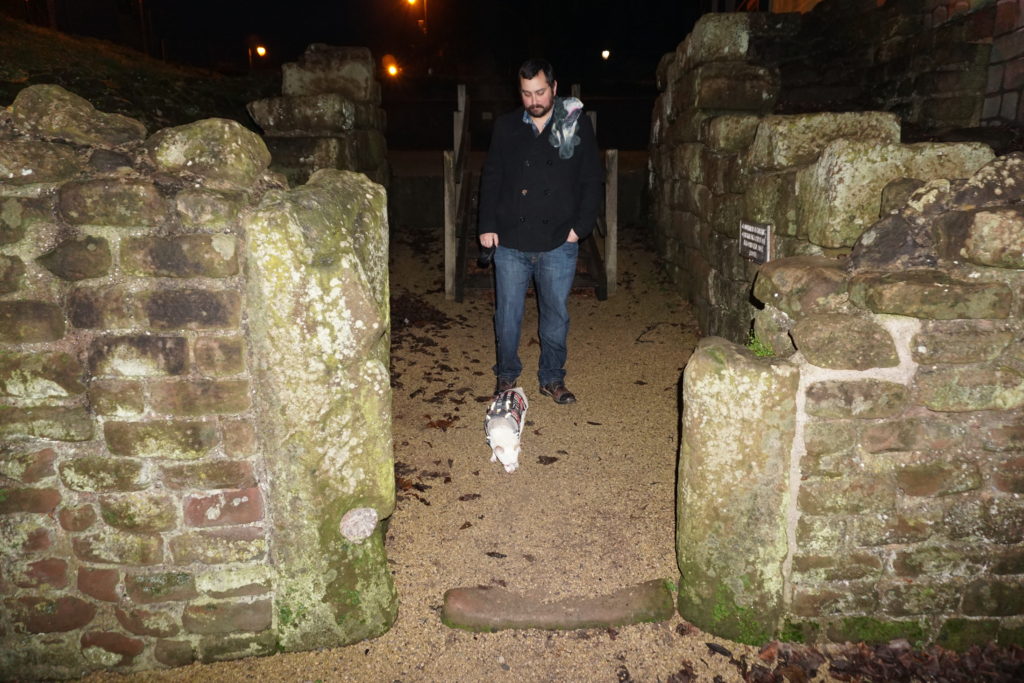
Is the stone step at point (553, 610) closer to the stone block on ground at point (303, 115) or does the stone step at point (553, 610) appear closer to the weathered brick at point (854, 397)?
the weathered brick at point (854, 397)

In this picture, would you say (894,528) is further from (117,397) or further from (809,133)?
(117,397)

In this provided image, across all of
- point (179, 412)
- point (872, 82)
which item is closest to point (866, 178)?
point (179, 412)

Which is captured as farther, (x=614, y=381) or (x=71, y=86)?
(x=71, y=86)

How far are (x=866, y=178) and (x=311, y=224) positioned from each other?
2.31m

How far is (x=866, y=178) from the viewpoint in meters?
2.76

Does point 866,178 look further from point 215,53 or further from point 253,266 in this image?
point 215,53

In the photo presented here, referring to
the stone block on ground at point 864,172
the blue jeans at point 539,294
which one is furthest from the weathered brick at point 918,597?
the blue jeans at point 539,294

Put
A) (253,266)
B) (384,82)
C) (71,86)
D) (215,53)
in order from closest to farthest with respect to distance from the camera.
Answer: (253,266)
(71,86)
(384,82)
(215,53)

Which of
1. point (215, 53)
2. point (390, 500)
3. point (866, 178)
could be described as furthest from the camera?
point (215, 53)

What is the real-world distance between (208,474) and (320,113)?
5175 millimetres

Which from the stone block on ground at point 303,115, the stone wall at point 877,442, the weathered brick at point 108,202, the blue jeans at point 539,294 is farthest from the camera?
the stone block on ground at point 303,115

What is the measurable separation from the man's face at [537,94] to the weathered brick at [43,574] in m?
3.13

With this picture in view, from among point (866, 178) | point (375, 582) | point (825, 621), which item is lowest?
point (825, 621)

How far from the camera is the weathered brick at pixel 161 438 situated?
2.07 m
